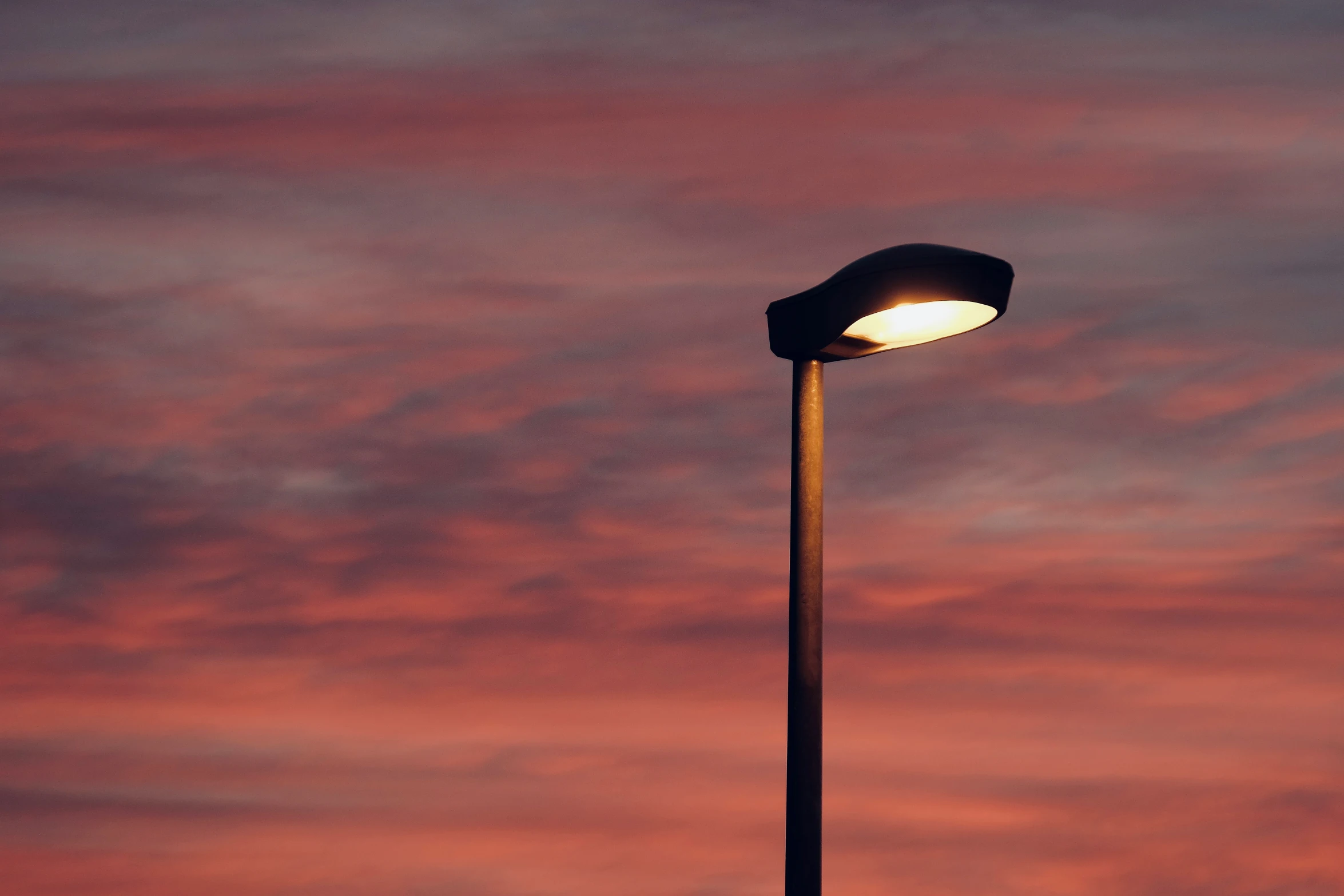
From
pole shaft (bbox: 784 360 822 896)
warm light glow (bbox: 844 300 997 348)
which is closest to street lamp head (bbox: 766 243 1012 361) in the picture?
warm light glow (bbox: 844 300 997 348)

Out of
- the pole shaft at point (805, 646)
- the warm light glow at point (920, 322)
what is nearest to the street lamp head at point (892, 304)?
the warm light glow at point (920, 322)

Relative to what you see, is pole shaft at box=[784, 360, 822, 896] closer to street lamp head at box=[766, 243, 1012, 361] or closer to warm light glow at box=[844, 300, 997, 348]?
street lamp head at box=[766, 243, 1012, 361]

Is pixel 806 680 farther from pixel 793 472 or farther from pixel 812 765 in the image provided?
pixel 793 472

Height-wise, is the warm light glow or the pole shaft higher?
the warm light glow

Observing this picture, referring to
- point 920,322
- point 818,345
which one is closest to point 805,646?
point 818,345

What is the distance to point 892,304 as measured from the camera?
7.29 m

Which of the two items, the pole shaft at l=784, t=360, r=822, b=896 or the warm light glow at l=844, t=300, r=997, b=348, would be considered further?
the warm light glow at l=844, t=300, r=997, b=348

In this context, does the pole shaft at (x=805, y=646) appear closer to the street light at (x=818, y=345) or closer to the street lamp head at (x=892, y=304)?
the street light at (x=818, y=345)

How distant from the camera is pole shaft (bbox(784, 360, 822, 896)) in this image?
721cm

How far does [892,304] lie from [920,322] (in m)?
0.30

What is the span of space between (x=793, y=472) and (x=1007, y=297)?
1154mm

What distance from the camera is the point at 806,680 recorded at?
7371 millimetres

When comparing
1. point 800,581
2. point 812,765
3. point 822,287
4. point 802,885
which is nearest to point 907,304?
point 822,287

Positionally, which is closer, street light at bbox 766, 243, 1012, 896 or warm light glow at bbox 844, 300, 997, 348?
street light at bbox 766, 243, 1012, 896
